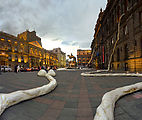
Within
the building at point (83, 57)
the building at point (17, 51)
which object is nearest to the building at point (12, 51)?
the building at point (17, 51)

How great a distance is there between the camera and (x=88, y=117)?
1.73 meters

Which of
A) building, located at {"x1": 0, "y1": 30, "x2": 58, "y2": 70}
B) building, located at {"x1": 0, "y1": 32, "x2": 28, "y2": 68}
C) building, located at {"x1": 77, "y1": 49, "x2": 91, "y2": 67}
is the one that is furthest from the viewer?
building, located at {"x1": 77, "y1": 49, "x2": 91, "y2": 67}

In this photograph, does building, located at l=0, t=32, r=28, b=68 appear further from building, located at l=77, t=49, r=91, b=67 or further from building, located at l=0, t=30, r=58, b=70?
building, located at l=77, t=49, r=91, b=67

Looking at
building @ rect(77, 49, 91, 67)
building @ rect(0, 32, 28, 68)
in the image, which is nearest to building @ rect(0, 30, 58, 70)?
building @ rect(0, 32, 28, 68)

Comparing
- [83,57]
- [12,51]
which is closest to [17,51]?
[12,51]

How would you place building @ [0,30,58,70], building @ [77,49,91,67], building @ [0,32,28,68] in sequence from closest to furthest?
1. building @ [0,32,28,68]
2. building @ [0,30,58,70]
3. building @ [77,49,91,67]

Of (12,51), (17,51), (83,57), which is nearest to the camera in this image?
(12,51)

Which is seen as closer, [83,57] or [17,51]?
[17,51]

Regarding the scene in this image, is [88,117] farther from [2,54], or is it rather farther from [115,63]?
[2,54]

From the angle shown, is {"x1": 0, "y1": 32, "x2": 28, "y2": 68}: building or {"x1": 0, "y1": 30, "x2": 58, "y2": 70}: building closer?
{"x1": 0, "y1": 32, "x2": 28, "y2": 68}: building

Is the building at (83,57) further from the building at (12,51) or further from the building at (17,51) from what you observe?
the building at (12,51)

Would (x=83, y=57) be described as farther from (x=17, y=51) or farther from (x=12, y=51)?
(x=12, y=51)

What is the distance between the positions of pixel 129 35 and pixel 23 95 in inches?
751

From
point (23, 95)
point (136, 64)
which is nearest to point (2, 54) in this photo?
point (23, 95)
